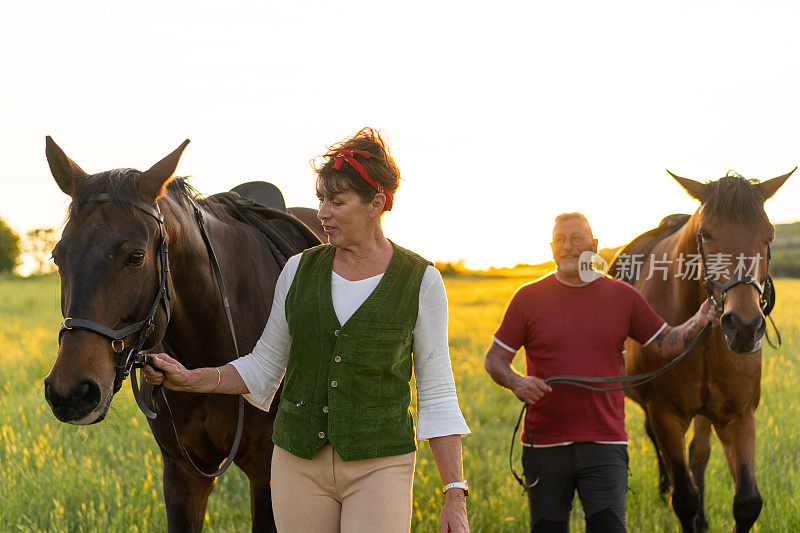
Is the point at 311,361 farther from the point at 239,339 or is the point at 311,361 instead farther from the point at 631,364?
the point at 631,364

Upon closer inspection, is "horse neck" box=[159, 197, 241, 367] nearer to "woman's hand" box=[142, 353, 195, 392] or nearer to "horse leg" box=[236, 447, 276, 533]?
"woman's hand" box=[142, 353, 195, 392]

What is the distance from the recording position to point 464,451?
6.33 m

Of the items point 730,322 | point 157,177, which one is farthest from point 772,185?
point 157,177

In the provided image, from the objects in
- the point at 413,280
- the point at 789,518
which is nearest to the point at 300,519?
the point at 413,280

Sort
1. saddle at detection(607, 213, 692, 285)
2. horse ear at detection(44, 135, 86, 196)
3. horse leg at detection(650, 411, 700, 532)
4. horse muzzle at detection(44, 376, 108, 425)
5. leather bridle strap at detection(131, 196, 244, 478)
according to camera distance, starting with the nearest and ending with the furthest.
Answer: horse muzzle at detection(44, 376, 108, 425), horse ear at detection(44, 135, 86, 196), leather bridle strap at detection(131, 196, 244, 478), horse leg at detection(650, 411, 700, 532), saddle at detection(607, 213, 692, 285)

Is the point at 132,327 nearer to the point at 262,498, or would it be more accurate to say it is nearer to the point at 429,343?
the point at 429,343

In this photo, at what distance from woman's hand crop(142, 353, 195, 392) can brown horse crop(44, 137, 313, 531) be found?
0.11 metres

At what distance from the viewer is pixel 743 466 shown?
13.8 ft

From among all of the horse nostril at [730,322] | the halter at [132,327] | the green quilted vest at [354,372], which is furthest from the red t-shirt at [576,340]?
the halter at [132,327]

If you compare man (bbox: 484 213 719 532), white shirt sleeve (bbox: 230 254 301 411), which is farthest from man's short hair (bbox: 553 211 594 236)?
white shirt sleeve (bbox: 230 254 301 411)

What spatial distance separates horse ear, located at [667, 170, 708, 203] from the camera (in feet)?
13.5

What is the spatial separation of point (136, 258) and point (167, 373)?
39 cm

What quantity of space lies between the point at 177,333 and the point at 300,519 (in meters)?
1.02

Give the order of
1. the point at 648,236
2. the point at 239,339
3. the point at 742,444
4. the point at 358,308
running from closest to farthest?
the point at 358,308 < the point at 239,339 < the point at 742,444 < the point at 648,236
